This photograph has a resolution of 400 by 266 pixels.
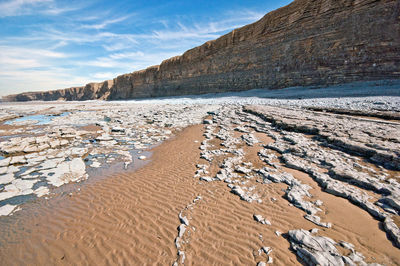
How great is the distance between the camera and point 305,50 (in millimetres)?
18953

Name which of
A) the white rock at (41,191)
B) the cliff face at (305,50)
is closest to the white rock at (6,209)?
the white rock at (41,191)

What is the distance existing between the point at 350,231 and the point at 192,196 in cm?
261

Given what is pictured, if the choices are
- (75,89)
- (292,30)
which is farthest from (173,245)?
(75,89)

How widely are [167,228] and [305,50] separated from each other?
2338cm

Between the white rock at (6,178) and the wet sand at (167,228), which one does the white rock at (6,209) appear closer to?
the wet sand at (167,228)

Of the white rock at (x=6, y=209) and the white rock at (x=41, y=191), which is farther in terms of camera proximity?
the white rock at (x=41, y=191)

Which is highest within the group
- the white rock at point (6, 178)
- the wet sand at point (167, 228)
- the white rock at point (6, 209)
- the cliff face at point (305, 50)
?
the cliff face at point (305, 50)

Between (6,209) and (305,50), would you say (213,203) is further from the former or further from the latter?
(305,50)

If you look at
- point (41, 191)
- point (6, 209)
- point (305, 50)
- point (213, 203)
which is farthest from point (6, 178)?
point (305, 50)

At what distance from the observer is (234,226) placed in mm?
2686

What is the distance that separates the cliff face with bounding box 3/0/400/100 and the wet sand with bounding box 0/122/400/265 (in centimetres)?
1858

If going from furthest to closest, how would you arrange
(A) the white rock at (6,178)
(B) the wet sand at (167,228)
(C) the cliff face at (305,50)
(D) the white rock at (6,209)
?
(C) the cliff face at (305,50) < (A) the white rock at (6,178) < (D) the white rock at (6,209) < (B) the wet sand at (167,228)

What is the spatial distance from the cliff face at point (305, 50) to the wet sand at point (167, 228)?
60.9 feet

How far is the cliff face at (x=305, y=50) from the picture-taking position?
47.3 feet
